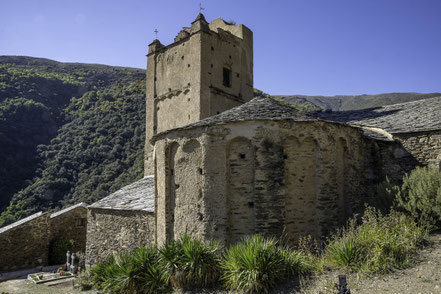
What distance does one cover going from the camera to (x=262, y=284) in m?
5.96

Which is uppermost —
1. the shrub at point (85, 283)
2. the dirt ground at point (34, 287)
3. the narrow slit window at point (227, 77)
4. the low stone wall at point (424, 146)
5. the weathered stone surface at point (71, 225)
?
the narrow slit window at point (227, 77)

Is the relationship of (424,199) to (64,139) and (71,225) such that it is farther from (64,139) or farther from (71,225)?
(64,139)

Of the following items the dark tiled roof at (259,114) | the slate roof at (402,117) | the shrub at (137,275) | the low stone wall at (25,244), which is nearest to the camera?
the shrub at (137,275)

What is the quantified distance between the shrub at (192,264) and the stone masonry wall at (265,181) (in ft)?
3.13

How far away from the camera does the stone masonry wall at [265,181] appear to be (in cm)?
800

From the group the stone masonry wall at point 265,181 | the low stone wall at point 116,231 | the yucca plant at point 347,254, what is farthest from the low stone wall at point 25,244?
the yucca plant at point 347,254

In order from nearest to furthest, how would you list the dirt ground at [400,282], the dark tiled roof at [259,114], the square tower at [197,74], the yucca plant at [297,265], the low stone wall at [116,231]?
1. the dirt ground at [400,282]
2. the yucca plant at [297,265]
3. the dark tiled roof at [259,114]
4. the low stone wall at [116,231]
5. the square tower at [197,74]

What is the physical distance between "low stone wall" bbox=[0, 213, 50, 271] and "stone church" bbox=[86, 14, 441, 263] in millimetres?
4969

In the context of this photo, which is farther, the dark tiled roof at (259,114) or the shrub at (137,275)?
the dark tiled roof at (259,114)

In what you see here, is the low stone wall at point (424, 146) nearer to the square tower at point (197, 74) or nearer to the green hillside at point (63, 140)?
the square tower at point (197, 74)

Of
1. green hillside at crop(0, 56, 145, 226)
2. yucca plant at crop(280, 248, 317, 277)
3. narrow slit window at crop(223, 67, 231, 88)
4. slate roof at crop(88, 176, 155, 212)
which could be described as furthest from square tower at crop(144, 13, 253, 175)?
green hillside at crop(0, 56, 145, 226)

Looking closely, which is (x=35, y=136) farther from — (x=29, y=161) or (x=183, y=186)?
(x=183, y=186)

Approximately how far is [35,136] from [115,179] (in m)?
19.0

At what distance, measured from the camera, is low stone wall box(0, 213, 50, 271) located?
48.7 ft
